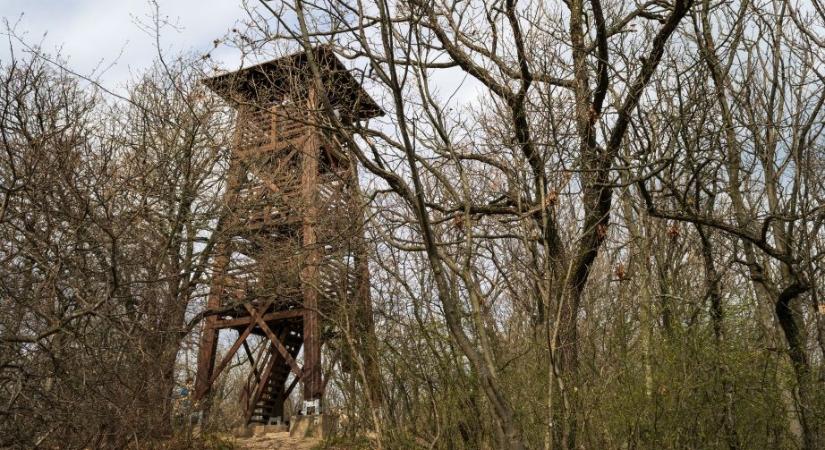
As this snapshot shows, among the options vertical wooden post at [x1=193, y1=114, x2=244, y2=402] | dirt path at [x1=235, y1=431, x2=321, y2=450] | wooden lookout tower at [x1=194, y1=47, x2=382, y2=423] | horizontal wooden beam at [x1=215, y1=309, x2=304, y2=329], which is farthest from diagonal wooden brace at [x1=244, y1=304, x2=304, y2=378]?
dirt path at [x1=235, y1=431, x2=321, y2=450]

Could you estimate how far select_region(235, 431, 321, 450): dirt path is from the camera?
9.34 metres

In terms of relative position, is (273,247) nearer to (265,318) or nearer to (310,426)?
(265,318)

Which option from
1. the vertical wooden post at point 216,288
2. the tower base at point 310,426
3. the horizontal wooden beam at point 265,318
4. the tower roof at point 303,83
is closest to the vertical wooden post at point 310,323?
the tower base at point 310,426

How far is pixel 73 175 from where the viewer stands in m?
5.66

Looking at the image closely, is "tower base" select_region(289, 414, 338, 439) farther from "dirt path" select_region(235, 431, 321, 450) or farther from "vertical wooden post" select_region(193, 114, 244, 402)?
"vertical wooden post" select_region(193, 114, 244, 402)

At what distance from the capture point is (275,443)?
9891 millimetres

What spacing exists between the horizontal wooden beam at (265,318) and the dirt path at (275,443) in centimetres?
194

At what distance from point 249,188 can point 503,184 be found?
17.3 feet

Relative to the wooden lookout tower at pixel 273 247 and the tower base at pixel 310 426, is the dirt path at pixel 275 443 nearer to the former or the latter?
the tower base at pixel 310 426

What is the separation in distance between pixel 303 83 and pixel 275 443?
6.16m

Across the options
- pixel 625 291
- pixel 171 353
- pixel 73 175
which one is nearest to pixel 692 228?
pixel 625 291

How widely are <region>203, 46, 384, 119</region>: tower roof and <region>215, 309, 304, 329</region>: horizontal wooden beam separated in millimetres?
3601

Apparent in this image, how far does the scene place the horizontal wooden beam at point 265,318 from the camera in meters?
10.9

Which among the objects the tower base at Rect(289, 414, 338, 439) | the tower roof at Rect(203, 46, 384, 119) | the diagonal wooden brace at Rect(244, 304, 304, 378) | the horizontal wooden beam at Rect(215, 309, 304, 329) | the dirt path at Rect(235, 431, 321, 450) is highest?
the tower roof at Rect(203, 46, 384, 119)
